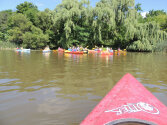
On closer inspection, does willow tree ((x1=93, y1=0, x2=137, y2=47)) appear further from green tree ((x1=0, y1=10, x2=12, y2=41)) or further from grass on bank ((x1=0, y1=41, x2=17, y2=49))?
green tree ((x1=0, y1=10, x2=12, y2=41))

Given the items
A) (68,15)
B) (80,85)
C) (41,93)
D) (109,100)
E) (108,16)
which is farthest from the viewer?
(68,15)

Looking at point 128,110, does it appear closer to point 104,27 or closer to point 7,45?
point 104,27

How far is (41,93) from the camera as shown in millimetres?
4293

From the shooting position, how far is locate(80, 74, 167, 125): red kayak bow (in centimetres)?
203

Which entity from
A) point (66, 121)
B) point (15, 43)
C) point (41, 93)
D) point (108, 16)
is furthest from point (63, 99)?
point (15, 43)

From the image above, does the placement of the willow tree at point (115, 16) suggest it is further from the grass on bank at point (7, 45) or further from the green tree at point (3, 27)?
the green tree at point (3, 27)

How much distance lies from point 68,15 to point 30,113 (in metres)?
27.2

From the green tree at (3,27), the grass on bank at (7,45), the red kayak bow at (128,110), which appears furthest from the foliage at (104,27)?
the red kayak bow at (128,110)

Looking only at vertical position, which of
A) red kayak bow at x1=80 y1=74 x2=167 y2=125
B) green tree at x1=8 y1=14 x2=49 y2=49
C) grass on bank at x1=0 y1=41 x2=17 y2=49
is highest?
green tree at x1=8 y1=14 x2=49 y2=49

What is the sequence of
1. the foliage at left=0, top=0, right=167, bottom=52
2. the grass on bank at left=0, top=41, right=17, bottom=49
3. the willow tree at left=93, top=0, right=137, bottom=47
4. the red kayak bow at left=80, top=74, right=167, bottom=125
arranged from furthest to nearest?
the grass on bank at left=0, top=41, right=17, bottom=49 < the foliage at left=0, top=0, right=167, bottom=52 < the willow tree at left=93, top=0, right=137, bottom=47 < the red kayak bow at left=80, top=74, right=167, bottom=125

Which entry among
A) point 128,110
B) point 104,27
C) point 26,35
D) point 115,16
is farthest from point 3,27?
point 128,110

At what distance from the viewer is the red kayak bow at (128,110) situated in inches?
79.8

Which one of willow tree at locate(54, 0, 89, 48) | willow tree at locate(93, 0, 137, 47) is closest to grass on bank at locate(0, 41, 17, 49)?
willow tree at locate(54, 0, 89, 48)

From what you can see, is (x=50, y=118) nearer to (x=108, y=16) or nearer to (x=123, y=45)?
(x=108, y=16)
